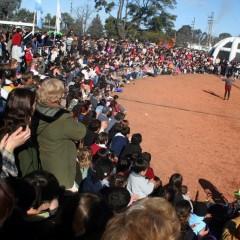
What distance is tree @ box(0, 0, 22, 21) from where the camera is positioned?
32.3 m

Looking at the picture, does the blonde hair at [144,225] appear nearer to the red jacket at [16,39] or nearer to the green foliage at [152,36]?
the red jacket at [16,39]

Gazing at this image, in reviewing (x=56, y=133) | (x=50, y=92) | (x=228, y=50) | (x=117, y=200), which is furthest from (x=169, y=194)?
(x=228, y=50)

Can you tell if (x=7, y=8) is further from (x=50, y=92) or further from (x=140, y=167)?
(x=50, y=92)

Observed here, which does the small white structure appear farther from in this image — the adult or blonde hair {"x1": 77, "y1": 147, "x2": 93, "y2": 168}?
the adult

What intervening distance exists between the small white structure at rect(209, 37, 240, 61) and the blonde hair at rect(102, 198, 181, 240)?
4459cm

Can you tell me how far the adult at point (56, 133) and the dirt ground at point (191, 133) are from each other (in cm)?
493

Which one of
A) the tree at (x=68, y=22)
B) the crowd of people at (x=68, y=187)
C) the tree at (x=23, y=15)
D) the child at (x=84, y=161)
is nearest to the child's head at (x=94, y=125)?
the crowd of people at (x=68, y=187)

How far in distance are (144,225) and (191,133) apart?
12.0 m

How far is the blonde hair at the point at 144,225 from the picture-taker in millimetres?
1703

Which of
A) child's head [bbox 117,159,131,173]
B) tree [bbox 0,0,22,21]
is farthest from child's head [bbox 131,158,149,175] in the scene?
tree [bbox 0,0,22,21]

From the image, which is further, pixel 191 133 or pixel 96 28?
pixel 96 28

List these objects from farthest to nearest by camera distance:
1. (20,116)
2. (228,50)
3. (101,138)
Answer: (228,50) < (101,138) < (20,116)

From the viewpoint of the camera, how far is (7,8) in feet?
108

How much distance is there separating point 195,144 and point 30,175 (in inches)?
391
